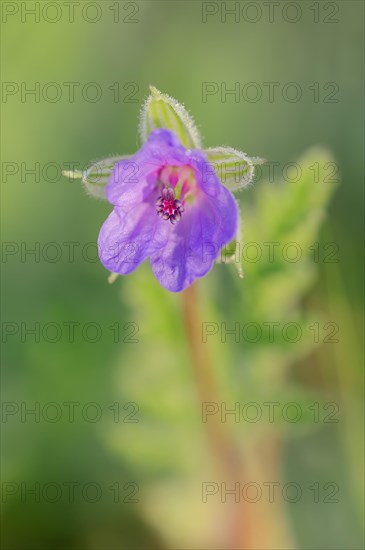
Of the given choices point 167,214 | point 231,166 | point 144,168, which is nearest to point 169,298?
point 167,214

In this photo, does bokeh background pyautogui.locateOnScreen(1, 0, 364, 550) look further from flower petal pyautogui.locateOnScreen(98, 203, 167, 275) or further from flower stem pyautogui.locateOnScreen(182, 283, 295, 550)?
flower petal pyautogui.locateOnScreen(98, 203, 167, 275)

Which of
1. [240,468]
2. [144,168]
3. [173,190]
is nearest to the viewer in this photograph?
[144,168]

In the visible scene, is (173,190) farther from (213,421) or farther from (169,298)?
(213,421)

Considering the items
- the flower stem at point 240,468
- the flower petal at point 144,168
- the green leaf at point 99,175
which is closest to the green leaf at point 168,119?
the flower petal at point 144,168

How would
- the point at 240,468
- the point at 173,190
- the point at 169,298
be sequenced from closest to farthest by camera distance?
the point at 173,190 < the point at 169,298 < the point at 240,468

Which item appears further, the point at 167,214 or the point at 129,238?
the point at 167,214

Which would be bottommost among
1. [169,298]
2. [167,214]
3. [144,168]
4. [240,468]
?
[240,468]
